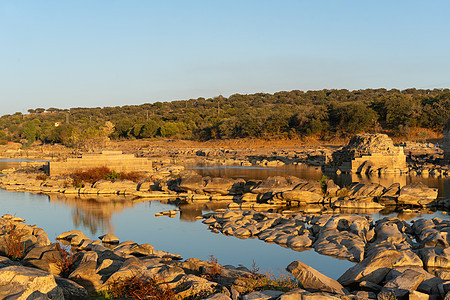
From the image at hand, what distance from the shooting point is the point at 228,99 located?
13638 centimetres

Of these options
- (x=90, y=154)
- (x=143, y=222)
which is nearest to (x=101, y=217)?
(x=143, y=222)

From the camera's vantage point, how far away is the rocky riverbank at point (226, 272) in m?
7.77

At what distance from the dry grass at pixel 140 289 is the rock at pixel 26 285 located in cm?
143

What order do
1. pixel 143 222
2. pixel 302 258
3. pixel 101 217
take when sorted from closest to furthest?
pixel 302 258 → pixel 143 222 → pixel 101 217

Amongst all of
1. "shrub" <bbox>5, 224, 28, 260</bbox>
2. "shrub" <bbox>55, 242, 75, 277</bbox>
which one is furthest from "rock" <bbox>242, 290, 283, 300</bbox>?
"shrub" <bbox>5, 224, 28, 260</bbox>

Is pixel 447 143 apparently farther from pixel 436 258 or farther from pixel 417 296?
pixel 417 296

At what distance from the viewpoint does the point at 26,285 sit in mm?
A: 7004

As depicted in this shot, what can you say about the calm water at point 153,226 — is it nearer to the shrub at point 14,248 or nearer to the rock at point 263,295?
the rock at point 263,295

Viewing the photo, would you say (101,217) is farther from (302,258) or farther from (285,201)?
(302,258)

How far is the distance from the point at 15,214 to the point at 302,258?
1320 cm

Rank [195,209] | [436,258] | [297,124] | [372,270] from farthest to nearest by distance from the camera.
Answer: [297,124]
[195,209]
[436,258]
[372,270]

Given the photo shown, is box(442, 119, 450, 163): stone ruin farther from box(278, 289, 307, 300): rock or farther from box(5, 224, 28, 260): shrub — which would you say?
box(5, 224, 28, 260): shrub

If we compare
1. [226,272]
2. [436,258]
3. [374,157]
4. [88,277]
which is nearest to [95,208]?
[88,277]

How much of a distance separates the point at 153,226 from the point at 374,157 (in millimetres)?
26488
